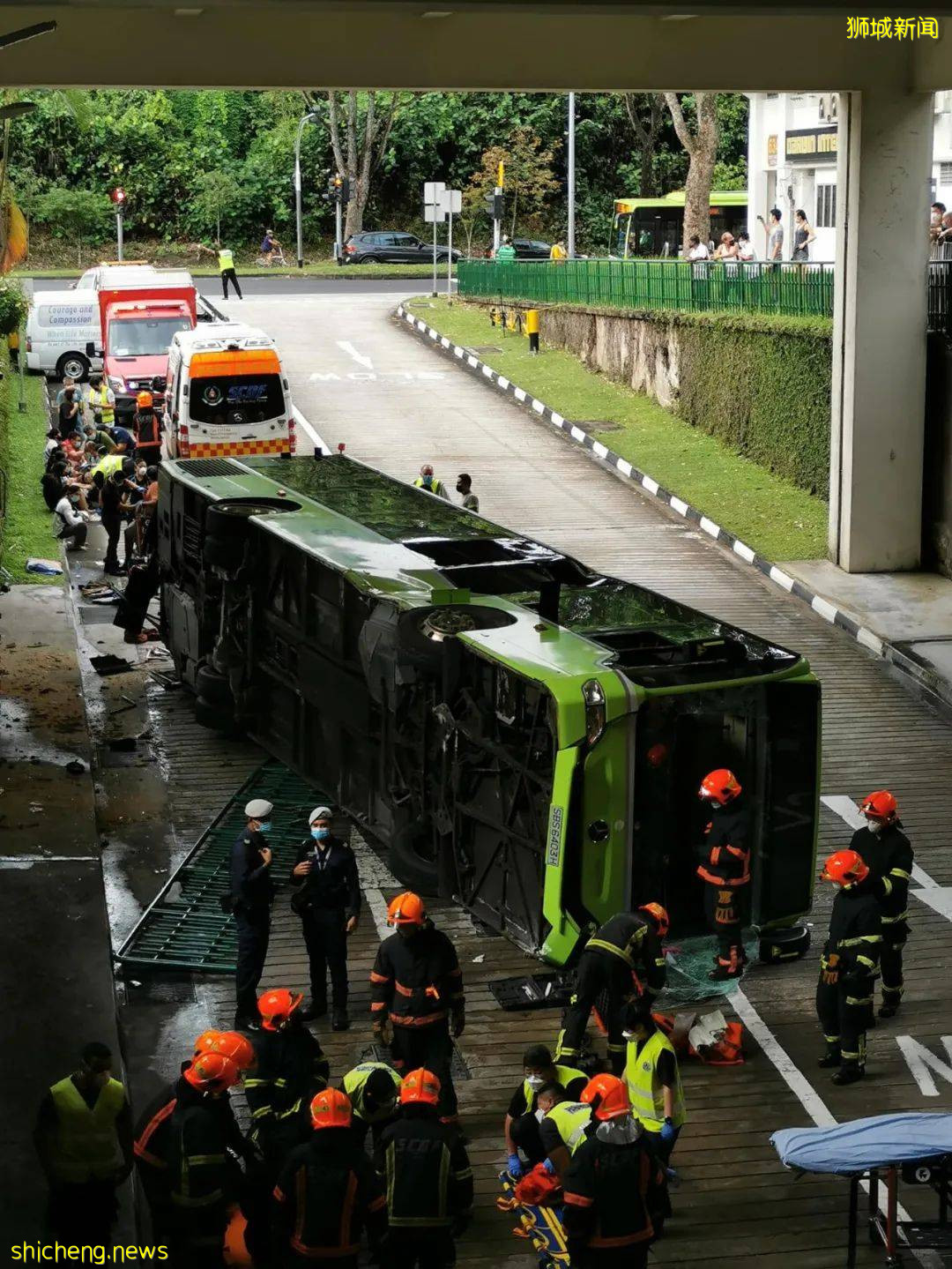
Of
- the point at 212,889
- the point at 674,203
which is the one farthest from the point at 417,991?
the point at 674,203

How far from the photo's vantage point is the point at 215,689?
15.7 m

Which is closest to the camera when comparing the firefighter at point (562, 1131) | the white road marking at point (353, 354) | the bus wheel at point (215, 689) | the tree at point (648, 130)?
the firefighter at point (562, 1131)

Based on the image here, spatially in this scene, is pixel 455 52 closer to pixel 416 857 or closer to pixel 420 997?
pixel 416 857

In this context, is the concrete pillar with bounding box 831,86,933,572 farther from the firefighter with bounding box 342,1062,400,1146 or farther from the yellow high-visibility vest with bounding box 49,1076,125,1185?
the yellow high-visibility vest with bounding box 49,1076,125,1185

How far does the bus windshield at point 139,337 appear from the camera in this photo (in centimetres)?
3078

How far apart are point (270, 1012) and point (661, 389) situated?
23763mm

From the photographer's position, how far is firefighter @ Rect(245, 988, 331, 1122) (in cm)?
821

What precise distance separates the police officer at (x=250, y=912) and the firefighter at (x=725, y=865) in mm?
2576

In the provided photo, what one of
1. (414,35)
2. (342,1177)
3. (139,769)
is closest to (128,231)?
(414,35)

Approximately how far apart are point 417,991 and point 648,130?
62.3m

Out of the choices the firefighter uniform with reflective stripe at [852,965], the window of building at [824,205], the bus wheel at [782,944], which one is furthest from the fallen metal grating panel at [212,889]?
the window of building at [824,205]

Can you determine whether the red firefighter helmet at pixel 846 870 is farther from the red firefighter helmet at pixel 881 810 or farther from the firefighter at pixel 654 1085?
the firefighter at pixel 654 1085

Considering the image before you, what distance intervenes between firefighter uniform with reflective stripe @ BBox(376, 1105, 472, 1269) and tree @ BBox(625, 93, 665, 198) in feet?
200

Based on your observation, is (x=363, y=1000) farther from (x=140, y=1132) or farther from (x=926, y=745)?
(x=926, y=745)
